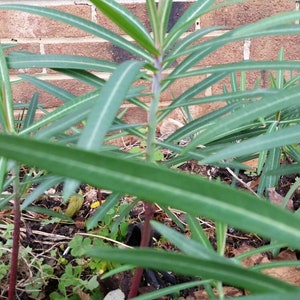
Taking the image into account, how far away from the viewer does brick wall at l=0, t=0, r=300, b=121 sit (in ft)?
5.96

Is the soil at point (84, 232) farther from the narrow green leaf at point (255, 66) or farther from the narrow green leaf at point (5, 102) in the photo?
the narrow green leaf at point (255, 66)

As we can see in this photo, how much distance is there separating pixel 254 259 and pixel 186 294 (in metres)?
0.22

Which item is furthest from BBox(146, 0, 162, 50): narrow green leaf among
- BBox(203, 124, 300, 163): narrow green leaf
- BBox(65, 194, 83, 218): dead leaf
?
BBox(65, 194, 83, 218): dead leaf

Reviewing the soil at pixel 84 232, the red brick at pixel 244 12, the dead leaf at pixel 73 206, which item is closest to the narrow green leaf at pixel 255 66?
the soil at pixel 84 232

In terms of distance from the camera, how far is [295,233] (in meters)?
0.42

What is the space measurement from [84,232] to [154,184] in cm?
106

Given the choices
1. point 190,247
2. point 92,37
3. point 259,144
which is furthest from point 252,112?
point 92,37

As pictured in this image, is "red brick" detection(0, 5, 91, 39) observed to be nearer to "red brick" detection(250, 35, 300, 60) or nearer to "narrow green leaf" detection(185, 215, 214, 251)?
"red brick" detection(250, 35, 300, 60)

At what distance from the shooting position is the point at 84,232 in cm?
142

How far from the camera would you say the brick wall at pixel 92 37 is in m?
1.82

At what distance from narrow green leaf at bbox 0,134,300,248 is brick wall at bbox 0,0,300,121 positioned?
56.2 inches

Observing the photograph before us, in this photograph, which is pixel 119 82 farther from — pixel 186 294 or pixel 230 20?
pixel 230 20

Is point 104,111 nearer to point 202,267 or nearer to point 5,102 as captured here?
point 202,267

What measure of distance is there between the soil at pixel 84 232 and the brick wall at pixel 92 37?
46cm
